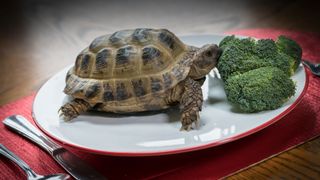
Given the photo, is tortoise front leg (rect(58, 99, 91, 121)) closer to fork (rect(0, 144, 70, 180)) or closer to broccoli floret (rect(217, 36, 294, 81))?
fork (rect(0, 144, 70, 180))

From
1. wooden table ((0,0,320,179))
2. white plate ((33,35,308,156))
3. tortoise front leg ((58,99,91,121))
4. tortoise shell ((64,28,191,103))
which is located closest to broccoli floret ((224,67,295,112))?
white plate ((33,35,308,156))

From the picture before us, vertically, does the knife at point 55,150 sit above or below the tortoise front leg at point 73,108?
below

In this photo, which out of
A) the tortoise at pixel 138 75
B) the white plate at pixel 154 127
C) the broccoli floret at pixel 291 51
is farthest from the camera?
the broccoli floret at pixel 291 51

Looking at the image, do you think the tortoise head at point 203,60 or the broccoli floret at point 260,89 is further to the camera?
the tortoise head at point 203,60

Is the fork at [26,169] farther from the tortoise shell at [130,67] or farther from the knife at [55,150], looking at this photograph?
the tortoise shell at [130,67]

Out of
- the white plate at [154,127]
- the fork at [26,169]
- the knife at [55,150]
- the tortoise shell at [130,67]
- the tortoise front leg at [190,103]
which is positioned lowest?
the fork at [26,169]

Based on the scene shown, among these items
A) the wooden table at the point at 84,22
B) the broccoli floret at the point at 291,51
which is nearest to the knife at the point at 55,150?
the wooden table at the point at 84,22

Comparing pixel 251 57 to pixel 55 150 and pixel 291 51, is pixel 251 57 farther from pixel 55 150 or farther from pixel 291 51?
pixel 55 150

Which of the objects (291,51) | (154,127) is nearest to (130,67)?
(154,127)
